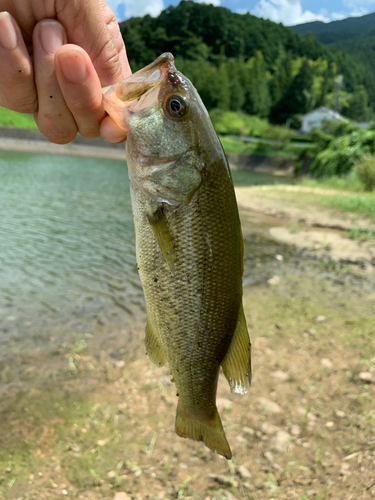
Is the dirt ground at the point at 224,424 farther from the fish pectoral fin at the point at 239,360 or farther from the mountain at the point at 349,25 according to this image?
the mountain at the point at 349,25

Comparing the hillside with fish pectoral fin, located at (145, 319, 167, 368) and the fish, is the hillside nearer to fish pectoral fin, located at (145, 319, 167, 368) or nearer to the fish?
the fish

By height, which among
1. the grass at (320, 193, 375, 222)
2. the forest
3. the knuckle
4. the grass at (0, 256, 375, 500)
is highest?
the forest

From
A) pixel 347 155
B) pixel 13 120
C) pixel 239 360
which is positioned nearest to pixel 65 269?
pixel 239 360

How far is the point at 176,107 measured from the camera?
161cm

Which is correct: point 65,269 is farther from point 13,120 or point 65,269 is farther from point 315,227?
point 13,120

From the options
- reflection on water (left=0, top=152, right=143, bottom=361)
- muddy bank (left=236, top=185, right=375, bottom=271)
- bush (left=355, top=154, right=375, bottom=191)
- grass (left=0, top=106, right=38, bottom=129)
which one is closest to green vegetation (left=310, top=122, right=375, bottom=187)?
bush (left=355, top=154, right=375, bottom=191)

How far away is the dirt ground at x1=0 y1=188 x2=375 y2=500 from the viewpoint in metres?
2.77

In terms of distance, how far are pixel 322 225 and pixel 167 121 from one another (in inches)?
473

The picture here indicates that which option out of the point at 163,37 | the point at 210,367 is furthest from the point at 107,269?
the point at 163,37

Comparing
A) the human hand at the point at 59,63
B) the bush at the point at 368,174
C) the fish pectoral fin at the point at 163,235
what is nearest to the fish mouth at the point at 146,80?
the human hand at the point at 59,63

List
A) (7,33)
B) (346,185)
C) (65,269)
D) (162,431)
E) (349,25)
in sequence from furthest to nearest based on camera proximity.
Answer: (349,25) < (346,185) < (65,269) < (162,431) < (7,33)

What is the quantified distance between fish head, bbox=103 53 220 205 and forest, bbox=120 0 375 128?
7523 cm

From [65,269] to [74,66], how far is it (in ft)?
21.4

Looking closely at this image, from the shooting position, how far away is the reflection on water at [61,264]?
554 centimetres
